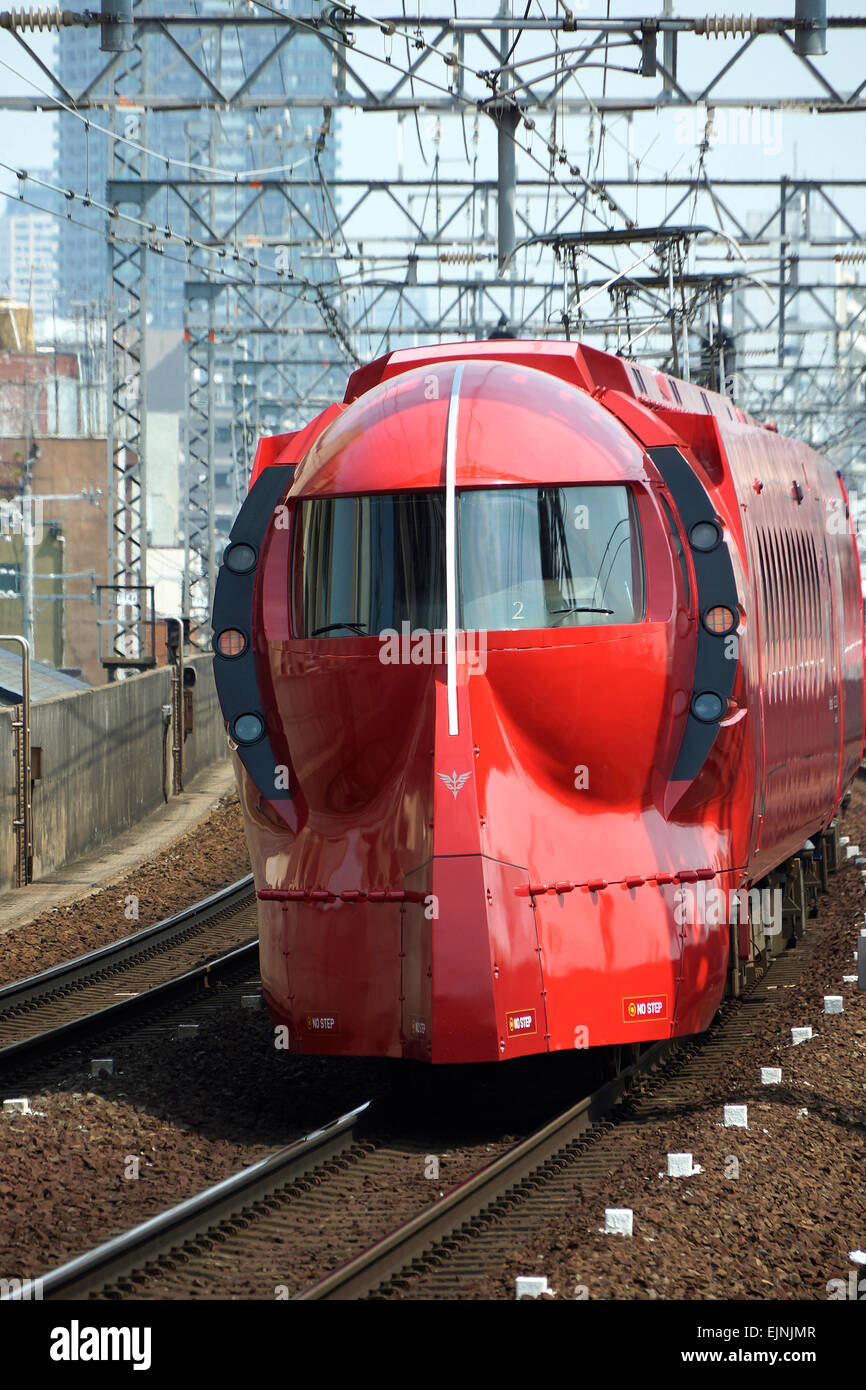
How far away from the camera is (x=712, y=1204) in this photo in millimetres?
7184

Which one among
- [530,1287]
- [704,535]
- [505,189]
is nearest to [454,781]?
[704,535]

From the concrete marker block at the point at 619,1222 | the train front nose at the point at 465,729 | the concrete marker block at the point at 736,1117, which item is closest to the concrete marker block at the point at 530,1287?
the concrete marker block at the point at 619,1222

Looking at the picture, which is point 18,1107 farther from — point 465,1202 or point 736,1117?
point 736,1117

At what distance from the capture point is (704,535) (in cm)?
884

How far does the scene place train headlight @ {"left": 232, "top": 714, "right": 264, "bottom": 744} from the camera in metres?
9.06

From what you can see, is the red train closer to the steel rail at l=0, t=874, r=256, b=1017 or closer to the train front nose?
the train front nose

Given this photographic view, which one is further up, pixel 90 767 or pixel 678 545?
pixel 678 545

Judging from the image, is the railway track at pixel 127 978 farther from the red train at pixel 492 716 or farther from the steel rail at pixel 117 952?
the red train at pixel 492 716

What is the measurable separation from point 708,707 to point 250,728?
2.30m

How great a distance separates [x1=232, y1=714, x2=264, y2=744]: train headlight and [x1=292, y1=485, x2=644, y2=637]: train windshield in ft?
1.83

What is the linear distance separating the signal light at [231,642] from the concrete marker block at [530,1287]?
12.8 feet

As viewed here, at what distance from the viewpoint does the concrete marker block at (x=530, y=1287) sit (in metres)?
6.14
